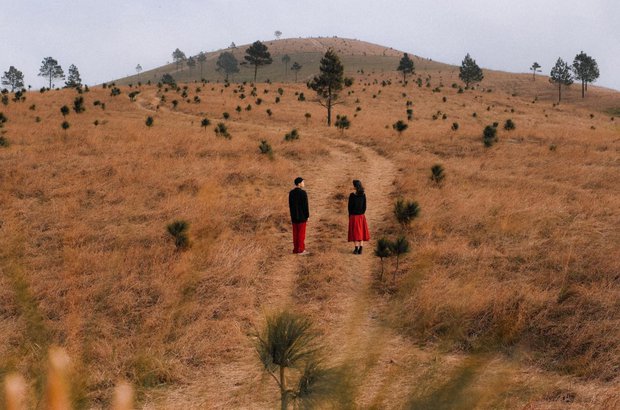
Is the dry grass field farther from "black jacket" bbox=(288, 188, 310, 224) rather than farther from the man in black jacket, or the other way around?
"black jacket" bbox=(288, 188, 310, 224)

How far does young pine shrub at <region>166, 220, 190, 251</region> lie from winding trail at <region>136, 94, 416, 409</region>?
2.28 m

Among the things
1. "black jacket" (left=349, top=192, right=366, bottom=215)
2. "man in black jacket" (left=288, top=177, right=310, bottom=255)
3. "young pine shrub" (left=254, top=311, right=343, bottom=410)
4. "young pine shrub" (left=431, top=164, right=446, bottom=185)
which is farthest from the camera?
"young pine shrub" (left=431, top=164, right=446, bottom=185)

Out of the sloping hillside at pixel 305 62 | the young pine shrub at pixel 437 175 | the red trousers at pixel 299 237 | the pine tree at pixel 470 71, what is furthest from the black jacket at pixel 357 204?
the sloping hillside at pixel 305 62

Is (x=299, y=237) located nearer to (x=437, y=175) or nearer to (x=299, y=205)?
(x=299, y=205)

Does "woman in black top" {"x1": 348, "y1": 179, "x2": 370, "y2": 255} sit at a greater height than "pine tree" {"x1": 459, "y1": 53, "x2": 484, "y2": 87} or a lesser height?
lesser

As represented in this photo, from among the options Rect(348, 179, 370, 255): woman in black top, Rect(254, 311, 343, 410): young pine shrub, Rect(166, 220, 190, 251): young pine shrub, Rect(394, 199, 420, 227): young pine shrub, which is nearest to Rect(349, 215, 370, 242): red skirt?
Rect(348, 179, 370, 255): woman in black top

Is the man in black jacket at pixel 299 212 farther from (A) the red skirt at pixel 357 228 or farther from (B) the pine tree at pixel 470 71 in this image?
(B) the pine tree at pixel 470 71

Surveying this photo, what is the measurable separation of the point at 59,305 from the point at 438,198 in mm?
11062

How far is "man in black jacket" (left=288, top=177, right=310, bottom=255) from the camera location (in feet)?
30.8

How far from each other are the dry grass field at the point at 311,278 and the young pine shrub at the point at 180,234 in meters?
0.39

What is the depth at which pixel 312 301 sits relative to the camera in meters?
7.21

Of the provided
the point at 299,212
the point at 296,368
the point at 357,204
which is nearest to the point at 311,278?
the point at 299,212

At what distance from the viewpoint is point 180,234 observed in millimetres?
9320

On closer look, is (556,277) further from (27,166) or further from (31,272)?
(27,166)
